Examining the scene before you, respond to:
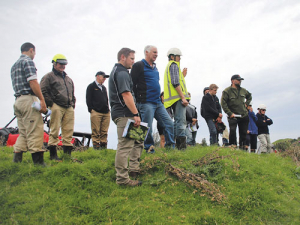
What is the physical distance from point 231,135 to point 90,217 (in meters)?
5.49

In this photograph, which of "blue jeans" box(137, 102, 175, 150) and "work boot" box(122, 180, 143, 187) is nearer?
"work boot" box(122, 180, 143, 187)

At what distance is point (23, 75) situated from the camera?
4.84 meters

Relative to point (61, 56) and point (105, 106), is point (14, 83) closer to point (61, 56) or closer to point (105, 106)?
point (61, 56)

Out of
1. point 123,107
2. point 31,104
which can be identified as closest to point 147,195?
point 123,107

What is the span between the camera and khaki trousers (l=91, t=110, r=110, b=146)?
7.38 m

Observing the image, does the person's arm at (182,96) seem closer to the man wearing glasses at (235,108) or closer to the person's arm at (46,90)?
the man wearing glasses at (235,108)

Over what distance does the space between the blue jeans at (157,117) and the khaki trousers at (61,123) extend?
1.76 m

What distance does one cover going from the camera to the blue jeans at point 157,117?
213 inches

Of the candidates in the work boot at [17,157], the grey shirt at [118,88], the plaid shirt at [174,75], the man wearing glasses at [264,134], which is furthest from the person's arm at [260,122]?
the work boot at [17,157]

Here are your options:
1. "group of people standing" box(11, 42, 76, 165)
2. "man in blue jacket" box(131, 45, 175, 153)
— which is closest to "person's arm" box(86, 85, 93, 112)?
"group of people standing" box(11, 42, 76, 165)

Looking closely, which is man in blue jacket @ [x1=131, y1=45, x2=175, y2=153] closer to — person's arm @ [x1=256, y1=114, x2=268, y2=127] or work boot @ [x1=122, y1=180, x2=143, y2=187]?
work boot @ [x1=122, y1=180, x2=143, y2=187]

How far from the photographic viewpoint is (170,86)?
6434mm

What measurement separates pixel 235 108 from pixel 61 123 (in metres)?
5.27

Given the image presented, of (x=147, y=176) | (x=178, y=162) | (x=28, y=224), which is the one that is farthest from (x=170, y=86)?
(x=28, y=224)
